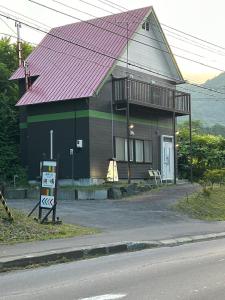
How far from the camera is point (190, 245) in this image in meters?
15.2

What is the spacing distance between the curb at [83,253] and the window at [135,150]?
14.5 metres

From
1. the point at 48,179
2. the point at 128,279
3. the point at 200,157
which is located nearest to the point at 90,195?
the point at 48,179

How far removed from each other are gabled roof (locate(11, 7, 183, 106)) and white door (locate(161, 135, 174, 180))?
22.6 feet

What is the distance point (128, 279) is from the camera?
9.66m

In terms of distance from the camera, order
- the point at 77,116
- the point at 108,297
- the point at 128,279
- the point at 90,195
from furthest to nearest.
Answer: the point at 77,116 → the point at 90,195 → the point at 128,279 → the point at 108,297

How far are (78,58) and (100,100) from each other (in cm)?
320

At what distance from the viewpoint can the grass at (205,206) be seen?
2294 centimetres

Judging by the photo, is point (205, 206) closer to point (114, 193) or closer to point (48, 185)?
point (114, 193)

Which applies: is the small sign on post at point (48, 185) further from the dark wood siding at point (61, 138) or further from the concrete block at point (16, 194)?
the dark wood siding at point (61, 138)

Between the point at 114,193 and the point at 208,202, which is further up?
the point at 114,193

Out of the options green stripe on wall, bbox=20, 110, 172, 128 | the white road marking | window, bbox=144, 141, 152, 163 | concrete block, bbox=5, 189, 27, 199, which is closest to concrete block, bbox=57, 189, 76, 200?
concrete block, bbox=5, 189, 27, 199

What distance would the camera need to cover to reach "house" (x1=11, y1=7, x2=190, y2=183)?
2898 cm

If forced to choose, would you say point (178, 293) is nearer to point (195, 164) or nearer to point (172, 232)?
point (172, 232)

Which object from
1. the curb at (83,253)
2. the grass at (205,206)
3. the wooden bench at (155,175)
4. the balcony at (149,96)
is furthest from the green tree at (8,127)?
the curb at (83,253)
